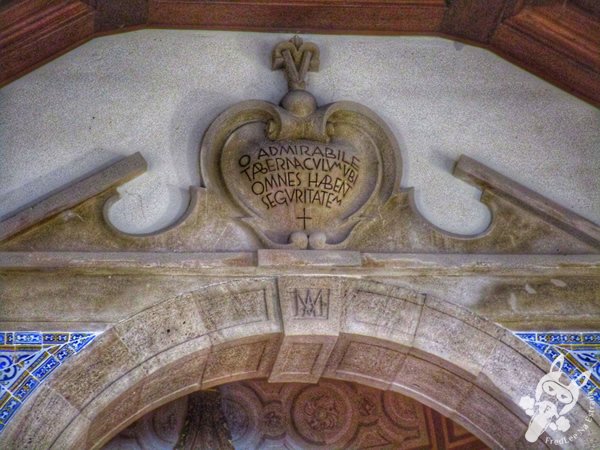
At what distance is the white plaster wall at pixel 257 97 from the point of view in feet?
14.8

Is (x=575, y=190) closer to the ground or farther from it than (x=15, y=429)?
farther from it

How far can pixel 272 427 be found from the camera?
5312mm

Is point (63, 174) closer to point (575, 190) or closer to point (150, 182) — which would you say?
point (150, 182)

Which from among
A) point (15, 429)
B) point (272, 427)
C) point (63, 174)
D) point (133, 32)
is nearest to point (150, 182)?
point (63, 174)

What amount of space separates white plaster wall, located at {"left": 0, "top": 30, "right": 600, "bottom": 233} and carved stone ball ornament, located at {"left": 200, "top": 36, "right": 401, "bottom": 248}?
77 mm

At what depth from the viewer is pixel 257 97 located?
470 cm

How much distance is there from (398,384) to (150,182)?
1153mm

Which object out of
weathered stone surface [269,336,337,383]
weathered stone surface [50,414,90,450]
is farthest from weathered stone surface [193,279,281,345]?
weathered stone surface [50,414,90,450]

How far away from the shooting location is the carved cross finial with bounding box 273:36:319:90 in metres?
4.70

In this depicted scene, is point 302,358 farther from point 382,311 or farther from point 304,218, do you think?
point 304,218

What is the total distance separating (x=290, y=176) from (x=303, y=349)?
0.61 m

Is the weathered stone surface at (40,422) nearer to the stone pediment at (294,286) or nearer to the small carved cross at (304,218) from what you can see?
the stone pediment at (294,286)

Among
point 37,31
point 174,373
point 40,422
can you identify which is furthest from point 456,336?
point 37,31

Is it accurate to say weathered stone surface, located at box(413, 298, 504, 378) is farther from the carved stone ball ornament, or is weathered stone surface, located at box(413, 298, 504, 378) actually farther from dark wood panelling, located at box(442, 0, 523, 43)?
dark wood panelling, located at box(442, 0, 523, 43)
